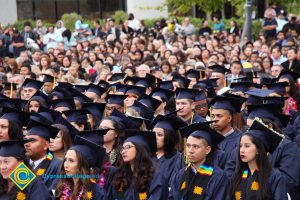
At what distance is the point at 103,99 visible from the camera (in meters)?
14.8

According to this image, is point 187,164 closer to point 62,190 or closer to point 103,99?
point 62,190

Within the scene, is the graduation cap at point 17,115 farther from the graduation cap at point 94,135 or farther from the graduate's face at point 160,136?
the graduate's face at point 160,136

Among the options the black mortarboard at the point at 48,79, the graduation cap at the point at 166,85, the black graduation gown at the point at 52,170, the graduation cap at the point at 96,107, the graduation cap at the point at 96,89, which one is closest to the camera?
the black graduation gown at the point at 52,170

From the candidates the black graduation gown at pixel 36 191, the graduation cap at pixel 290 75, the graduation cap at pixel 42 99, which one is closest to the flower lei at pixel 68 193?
the black graduation gown at pixel 36 191

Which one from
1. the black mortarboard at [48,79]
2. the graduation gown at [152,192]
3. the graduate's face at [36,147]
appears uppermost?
the black mortarboard at [48,79]

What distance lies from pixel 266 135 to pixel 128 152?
151 cm

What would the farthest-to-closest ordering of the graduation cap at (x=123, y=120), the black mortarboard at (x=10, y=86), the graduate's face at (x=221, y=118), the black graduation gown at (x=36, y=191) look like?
the black mortarboard at (x=10, y=86) → the graduate's face at (x=221, y=118) → the graduation cap at (x=123, y=120) → the black graduation gown at (x=36, y=191)

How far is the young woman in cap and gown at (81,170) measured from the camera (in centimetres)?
849

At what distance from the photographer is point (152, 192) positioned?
351 inches

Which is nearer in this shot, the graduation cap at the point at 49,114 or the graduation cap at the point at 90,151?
the graduation cap at the point at 90,151

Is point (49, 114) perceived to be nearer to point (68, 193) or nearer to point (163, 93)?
point (163, 93)

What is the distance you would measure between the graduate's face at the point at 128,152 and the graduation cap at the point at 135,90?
5.16m

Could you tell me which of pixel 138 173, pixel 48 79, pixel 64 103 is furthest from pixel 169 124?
pixel 48 79

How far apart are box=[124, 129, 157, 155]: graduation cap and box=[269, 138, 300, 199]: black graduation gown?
149 cm
